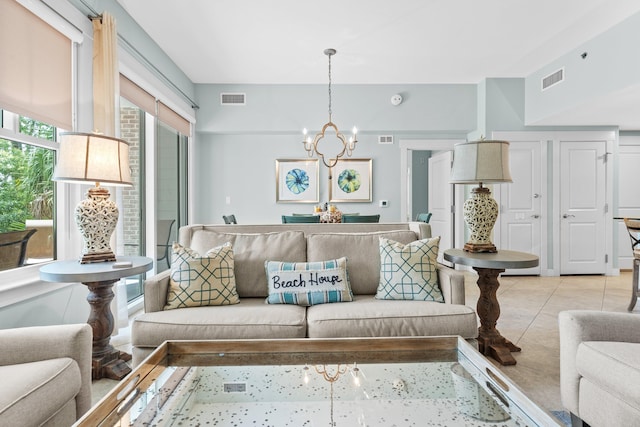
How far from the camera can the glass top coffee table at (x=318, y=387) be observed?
1.10 m

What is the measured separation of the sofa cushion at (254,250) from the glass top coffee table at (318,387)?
822mm

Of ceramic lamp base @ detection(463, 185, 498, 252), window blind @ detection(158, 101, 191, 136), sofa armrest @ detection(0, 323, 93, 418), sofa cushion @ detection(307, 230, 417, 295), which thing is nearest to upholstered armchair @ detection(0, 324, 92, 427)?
sofa armrest @ detection(0, 323, 93, 418)

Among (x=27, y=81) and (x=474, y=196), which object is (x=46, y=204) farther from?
(x=474, y=196)

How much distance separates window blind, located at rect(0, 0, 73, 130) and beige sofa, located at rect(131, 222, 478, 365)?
1.14 metres

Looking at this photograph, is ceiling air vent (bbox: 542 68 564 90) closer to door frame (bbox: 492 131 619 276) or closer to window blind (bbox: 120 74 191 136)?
door frame (bbox: 492 131 619 276)

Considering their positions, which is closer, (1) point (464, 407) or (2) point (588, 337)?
(1) point (464, 407)

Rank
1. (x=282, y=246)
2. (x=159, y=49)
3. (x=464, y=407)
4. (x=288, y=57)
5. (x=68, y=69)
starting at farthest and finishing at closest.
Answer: (x=288, y=57) < (x=159, y=49) < (x=68, y=69) < (x=282, y=246) < (x=464, y=407)

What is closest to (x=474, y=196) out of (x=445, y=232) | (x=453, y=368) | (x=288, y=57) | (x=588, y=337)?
(x=588, y=337)

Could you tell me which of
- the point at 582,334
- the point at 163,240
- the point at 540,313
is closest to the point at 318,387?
the point at 582,334

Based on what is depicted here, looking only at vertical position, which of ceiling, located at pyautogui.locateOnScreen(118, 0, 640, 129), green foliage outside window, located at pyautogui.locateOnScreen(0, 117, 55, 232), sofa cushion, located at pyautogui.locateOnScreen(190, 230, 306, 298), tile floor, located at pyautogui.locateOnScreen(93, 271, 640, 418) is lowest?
tile floor, located at pyautogui.locateOnScreen(93, 271, 640, 418)

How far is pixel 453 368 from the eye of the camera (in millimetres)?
1387

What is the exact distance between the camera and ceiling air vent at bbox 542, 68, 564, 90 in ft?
13.9

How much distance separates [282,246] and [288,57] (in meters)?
2.77

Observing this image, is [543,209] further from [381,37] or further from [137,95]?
[137,95]
